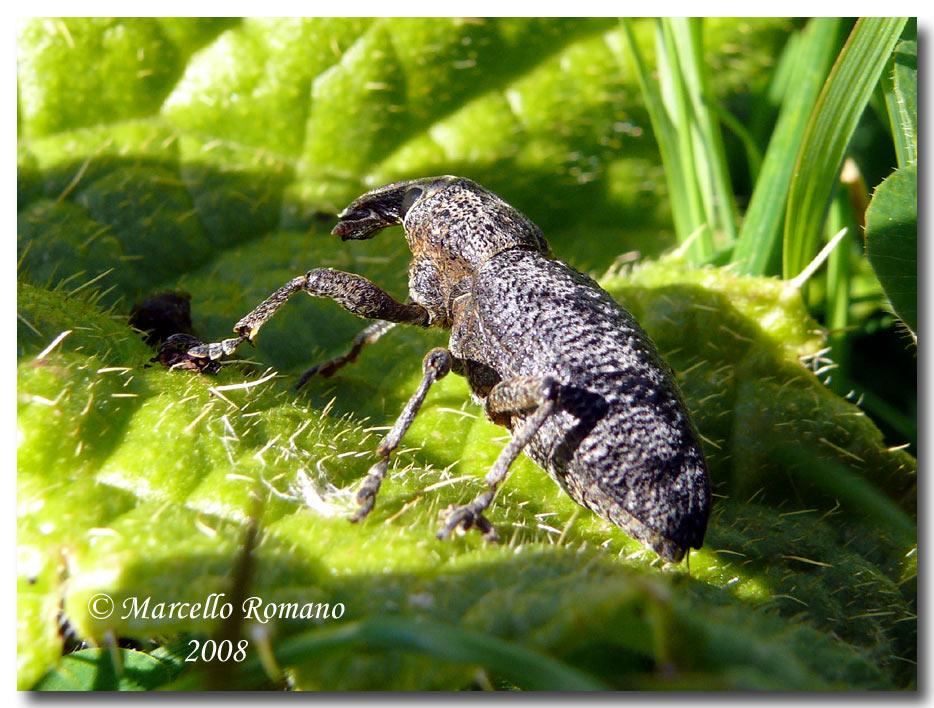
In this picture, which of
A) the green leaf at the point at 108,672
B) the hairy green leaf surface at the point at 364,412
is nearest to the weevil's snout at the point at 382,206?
the hairy green leaf surface at the point at 364,412

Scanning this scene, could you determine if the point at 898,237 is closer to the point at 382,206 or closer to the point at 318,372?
the point at 382,206

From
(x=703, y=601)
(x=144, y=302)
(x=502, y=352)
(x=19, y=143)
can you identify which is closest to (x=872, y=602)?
(x=703, y=601)

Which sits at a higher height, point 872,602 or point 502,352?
point 502,352

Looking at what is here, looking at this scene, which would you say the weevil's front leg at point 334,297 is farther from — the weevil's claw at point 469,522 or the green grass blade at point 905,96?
the green grass blade at point 905,96

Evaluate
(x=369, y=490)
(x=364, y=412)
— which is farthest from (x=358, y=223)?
(x=369, y=490)

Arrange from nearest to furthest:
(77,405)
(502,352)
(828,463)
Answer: (77,405)
(502,352)
(828,463)

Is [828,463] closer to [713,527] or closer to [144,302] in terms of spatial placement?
[713,527]

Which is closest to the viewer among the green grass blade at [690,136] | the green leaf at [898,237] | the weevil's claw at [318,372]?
the green leaf at [898,237]
